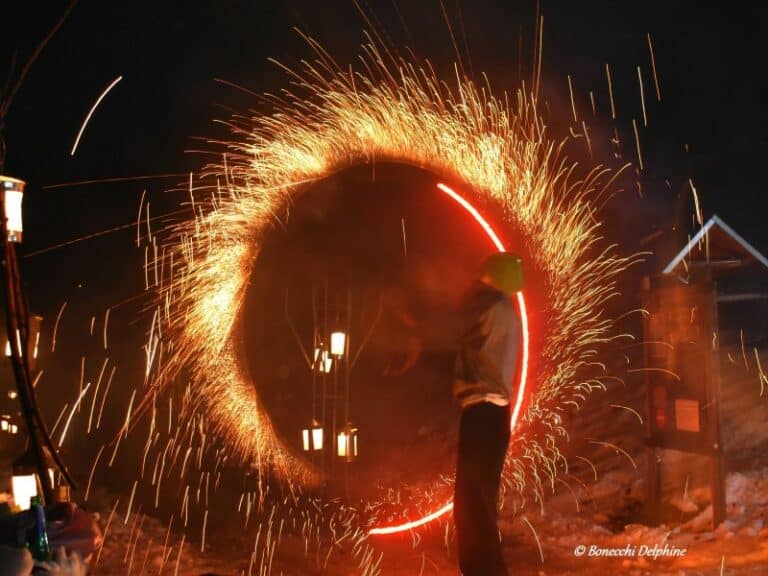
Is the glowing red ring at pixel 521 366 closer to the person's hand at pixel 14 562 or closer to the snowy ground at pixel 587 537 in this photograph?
the snowy ground at pixel 587 537

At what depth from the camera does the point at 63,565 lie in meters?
3.89

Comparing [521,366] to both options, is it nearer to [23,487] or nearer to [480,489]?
[480,489]

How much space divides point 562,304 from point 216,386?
696 centimetres

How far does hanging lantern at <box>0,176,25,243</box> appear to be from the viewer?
755cm

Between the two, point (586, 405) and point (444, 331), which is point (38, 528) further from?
point (586, 405)

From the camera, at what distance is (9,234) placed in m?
7.49

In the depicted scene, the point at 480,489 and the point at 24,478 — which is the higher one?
the point at 480,489

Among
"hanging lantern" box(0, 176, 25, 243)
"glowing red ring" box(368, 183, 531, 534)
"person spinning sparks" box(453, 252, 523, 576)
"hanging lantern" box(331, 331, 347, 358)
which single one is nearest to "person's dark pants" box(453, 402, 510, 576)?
"person spinning sparks" box(453, 252, 523, 576)

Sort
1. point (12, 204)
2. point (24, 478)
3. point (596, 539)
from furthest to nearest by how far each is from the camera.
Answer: point (596, 539) < point (12, 204) < point (24, 478)

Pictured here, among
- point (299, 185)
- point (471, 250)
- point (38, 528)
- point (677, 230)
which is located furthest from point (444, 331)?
point (38, 528)

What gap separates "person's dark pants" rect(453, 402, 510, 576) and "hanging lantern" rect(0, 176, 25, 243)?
4877 millimetres

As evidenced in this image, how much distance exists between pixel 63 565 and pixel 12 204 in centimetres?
483

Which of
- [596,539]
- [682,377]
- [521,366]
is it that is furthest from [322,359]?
[521,366]

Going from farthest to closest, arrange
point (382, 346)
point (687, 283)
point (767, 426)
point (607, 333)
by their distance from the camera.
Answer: point (607, 333) → point (382, 346) → point (767, 426) → point (687, 283)
